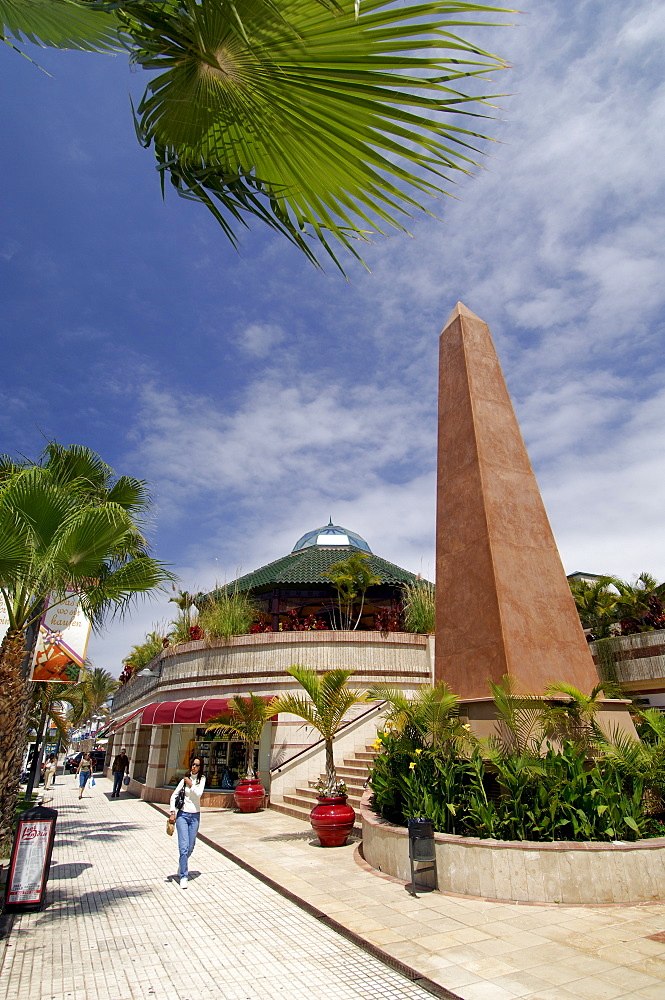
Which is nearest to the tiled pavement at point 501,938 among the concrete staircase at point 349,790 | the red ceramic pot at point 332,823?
the red ceramic pot at point 332,823

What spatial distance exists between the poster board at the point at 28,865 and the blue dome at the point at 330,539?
27.5 meters

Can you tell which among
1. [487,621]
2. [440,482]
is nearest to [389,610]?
[440,482]

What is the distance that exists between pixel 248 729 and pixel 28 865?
34.5ft

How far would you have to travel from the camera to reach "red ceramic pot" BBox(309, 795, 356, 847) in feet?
36.0

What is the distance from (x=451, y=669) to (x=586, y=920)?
433 cm

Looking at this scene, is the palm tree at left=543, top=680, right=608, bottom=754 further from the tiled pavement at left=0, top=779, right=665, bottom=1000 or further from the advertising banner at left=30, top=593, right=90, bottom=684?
the advertising banner at left=30, top=593, right=90, bottom=684

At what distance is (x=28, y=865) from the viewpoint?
7016 millimetres

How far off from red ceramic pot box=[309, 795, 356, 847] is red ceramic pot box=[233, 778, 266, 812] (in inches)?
233

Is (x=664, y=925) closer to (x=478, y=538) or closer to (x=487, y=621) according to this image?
(x=487, y=621)

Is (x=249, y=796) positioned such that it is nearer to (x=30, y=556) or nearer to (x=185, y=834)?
(x=185, y=834)

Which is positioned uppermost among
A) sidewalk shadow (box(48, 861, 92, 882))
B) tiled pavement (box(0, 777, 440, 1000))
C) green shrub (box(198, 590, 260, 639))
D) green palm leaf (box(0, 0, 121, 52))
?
green shrub (box(198, 590, 260, 639))

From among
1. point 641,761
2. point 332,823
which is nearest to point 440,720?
point 641,761

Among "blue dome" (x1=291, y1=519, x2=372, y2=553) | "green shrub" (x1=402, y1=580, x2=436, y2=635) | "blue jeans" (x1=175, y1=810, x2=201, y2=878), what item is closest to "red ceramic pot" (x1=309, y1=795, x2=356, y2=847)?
"blue jeans" (x1=175, y1=810, x2=201, y2=878)

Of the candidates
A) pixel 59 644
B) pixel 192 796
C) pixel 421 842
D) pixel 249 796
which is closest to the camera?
pixel 421 842
